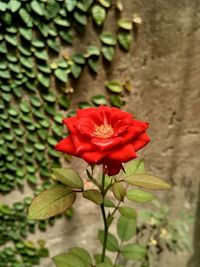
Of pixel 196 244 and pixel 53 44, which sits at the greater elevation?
pixel 53 44

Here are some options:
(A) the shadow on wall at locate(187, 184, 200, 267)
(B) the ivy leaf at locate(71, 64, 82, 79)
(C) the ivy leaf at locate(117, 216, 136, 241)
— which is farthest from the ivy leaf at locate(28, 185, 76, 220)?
(A) the shadow on wall at locate(187, 184, 200, 267)

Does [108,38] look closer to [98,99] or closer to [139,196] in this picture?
[98,99]

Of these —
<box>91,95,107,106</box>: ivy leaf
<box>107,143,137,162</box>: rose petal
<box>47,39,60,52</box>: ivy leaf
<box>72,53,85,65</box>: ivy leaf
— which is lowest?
<box>91,95,107,106</box>: ivy leaf

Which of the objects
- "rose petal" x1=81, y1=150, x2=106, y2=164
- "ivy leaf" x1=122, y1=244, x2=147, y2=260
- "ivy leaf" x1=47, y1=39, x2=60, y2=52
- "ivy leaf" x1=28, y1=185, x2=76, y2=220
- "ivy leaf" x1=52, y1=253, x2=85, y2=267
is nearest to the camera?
"rose petal" x1=81, y1=150, x2=106, y2=164

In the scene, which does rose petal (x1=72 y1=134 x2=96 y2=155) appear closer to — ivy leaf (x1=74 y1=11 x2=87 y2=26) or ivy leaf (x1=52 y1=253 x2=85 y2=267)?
ivy leaf (x1=52 y1=253 x2=85 y2=267)

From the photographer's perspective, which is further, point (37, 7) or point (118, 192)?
point (37, 7)

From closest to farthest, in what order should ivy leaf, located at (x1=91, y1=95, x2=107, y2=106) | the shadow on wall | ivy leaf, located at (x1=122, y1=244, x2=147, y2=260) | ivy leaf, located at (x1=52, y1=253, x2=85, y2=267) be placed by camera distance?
ivy leaf, located at (x1=52, y1=253, x2=85, y2=267)
ivy leaf, located at (x1=122, y1=244, x2=147, y2=260)
ivy leaf, located at (x1=91, y1=95, x2=107, y2=106)
the shadow on wall

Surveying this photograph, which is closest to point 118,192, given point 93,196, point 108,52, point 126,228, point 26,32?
point 93,196
